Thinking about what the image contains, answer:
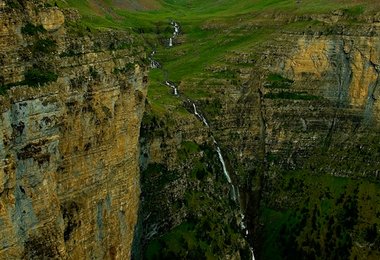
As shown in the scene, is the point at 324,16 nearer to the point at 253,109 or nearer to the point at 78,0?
the point at 253,109

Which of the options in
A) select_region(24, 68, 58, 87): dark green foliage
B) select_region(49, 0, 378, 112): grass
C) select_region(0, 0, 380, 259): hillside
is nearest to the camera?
select_region(24, 68, 58, 87): dark green foliage

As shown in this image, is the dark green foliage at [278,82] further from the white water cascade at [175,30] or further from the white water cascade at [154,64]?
the white water cascade at [175,30]

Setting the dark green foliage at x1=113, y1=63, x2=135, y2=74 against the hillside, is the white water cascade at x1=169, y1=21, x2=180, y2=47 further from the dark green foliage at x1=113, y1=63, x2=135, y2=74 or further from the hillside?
the dark green foliage at x1=113, y1=63, x2=135, y2=74

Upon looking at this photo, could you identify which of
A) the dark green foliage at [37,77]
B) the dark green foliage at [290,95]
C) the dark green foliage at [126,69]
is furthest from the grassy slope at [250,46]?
the dark green foliage at [37,77]

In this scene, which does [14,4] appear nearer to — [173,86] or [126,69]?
[126,69]

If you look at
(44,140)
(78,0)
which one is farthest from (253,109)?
(44,140)

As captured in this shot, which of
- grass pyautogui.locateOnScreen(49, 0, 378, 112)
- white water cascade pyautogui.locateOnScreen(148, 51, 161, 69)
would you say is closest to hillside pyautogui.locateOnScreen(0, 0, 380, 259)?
grass pyautogui.locateOnScreen(49, 0, 378, 112)

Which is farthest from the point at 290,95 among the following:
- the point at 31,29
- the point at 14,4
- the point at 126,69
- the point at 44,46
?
the point at 14,4
